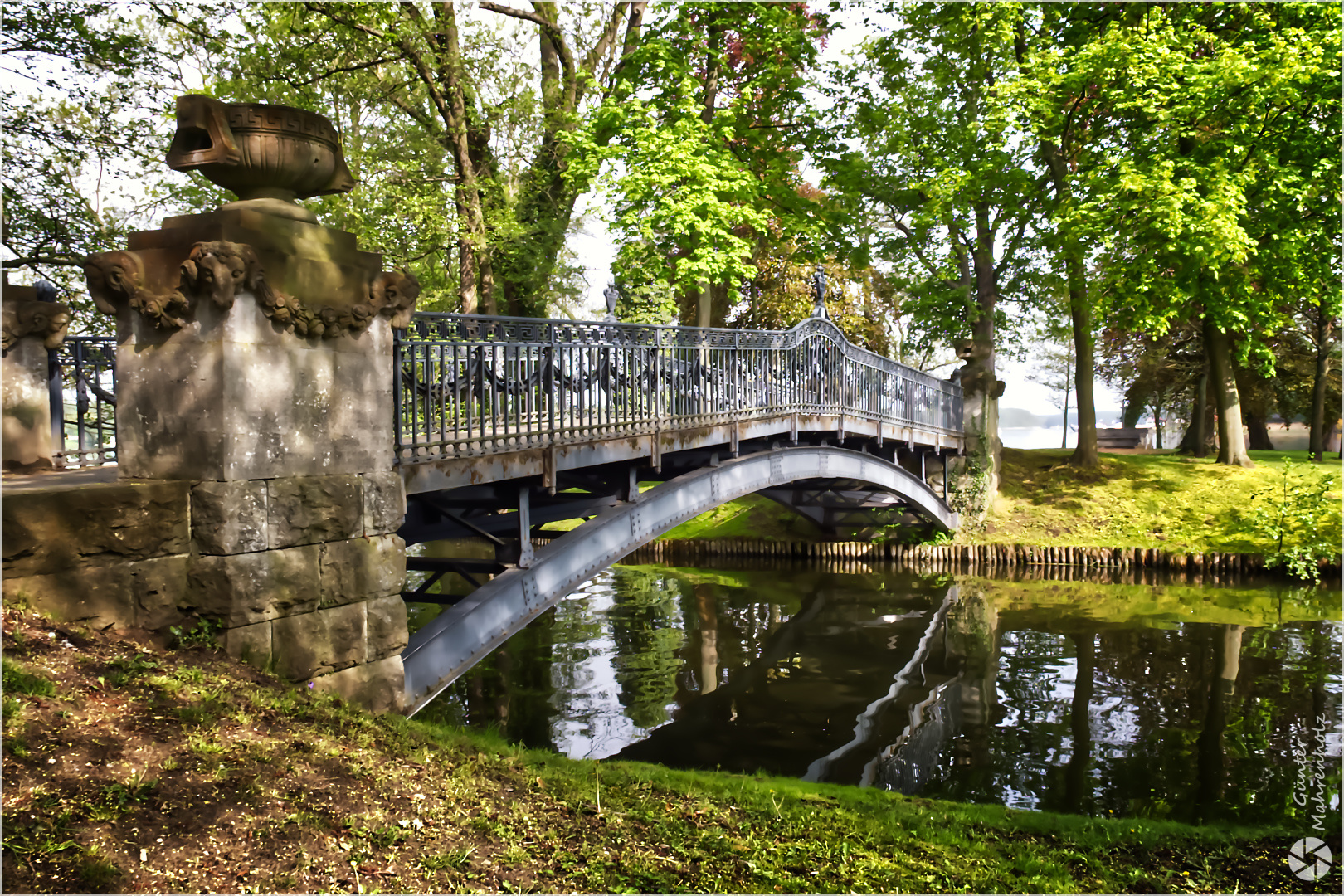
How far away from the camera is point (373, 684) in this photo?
17.8ft

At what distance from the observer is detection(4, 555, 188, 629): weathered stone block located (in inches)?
166

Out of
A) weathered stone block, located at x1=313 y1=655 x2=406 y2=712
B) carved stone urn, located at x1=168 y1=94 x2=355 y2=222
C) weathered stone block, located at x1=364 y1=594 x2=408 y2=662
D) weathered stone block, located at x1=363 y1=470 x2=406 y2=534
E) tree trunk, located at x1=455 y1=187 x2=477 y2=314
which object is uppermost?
tree trunk, located at x1=455 y1=187 x2=477 y2=314

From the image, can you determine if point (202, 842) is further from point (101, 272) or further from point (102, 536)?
point (101, 272)

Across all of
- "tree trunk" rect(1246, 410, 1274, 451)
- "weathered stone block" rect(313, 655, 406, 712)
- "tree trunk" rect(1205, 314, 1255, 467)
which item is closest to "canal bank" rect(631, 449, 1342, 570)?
"tree trunk" rect(1205, 314, 1255, 467)

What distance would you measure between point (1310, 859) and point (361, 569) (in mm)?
5936

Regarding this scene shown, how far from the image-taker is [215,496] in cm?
468

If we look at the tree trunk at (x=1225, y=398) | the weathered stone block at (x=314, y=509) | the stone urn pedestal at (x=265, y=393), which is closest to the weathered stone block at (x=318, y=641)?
the stone urn pedestal at (x=265, y=393)

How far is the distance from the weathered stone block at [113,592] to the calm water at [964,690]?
505cm

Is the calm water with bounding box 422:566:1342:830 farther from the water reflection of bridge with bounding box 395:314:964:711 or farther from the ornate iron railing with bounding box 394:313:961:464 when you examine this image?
the ornate iron railing with bounding box 394:313:961:464

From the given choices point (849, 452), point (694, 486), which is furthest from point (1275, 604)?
point (694, 486)

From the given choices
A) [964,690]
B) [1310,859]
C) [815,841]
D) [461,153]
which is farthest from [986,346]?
[815,841]

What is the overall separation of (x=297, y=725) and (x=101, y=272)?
2593 mm

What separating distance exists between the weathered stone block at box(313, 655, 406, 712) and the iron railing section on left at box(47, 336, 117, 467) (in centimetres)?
316

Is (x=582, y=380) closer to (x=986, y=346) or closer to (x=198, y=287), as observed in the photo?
(x=198, y=287)
